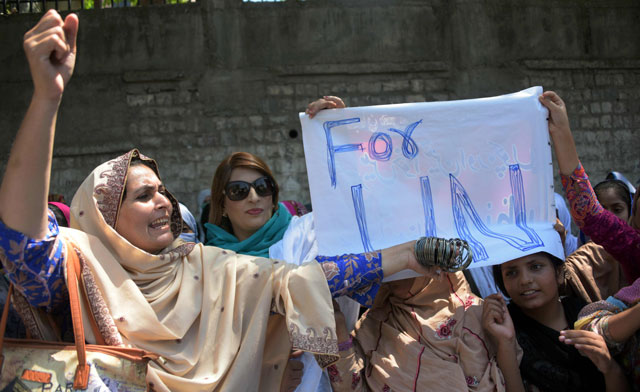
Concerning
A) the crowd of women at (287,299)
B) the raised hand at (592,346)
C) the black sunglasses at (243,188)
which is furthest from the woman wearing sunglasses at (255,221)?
the raised hand at (592,346)

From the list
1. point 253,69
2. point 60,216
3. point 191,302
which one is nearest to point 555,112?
point 191,302

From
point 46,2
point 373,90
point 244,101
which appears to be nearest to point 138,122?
point 244,101

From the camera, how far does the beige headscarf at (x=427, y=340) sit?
252 centimetres

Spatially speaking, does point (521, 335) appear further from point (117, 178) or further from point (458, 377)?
point (117, 178)

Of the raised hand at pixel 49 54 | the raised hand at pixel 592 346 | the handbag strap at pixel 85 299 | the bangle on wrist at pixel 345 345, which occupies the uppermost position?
the raised hand at pixel 49 54

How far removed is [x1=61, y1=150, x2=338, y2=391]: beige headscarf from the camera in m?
2.26

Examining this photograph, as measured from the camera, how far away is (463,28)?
7.70 m

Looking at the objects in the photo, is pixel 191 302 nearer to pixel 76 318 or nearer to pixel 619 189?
pixel 76 318

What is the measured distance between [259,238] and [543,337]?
1516 mm

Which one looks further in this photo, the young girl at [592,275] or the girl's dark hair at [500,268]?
the young girl at [592,275]

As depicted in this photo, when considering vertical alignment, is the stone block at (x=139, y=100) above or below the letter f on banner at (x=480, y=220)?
above

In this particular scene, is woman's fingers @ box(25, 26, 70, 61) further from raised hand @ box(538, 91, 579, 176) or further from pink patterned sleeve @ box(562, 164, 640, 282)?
pink patterned sleeve @ box(562, 164, 640, 282)

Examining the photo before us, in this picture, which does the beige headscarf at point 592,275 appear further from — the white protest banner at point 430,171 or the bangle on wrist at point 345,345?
the bangle on wrist at point 345,345

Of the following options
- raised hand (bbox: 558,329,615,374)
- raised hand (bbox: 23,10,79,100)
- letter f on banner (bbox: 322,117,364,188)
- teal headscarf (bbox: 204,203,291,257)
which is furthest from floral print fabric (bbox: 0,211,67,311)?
raised hand (bbox: 558,329,615,374)
